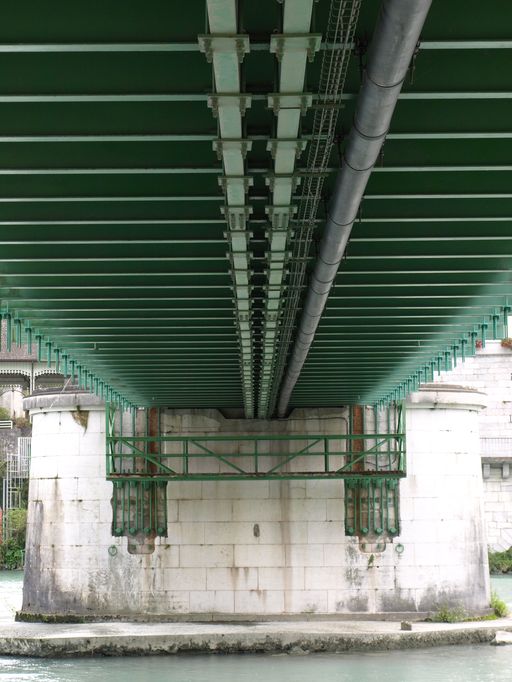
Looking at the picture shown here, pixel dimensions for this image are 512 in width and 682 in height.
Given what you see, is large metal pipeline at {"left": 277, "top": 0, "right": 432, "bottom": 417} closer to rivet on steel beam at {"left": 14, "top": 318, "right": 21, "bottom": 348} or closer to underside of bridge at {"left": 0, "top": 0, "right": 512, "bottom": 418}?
underside of bridge at {"left": 0, "top": 0, "right": 512, "bottom": 418}

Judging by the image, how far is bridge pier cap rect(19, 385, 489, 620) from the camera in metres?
23.9

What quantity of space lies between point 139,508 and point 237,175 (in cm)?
1634

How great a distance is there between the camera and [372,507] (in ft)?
79.4

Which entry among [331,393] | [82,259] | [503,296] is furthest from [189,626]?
[82,259]

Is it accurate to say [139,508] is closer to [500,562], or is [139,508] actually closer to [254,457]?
[254,457]

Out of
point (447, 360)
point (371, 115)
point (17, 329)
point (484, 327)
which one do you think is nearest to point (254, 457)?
point (447, 360)

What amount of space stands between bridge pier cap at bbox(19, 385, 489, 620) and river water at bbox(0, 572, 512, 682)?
2.50m

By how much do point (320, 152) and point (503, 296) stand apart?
Result: 6441mm

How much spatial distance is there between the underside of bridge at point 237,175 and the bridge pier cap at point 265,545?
305 inches

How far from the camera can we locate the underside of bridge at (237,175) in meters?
7.18

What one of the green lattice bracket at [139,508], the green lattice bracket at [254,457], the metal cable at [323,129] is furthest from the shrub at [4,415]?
the metal cable at [323,129]

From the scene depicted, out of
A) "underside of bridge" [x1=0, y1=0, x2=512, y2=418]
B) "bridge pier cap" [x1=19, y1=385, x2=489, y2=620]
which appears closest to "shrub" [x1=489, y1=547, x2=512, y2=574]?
"bridge pier cap" [x1=19, y1=385, x2=489, y2=620]

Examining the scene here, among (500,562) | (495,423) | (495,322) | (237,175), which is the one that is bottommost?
(500,562)

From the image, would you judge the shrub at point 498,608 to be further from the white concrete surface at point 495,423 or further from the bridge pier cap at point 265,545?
the white concrete surface at point 495,423
